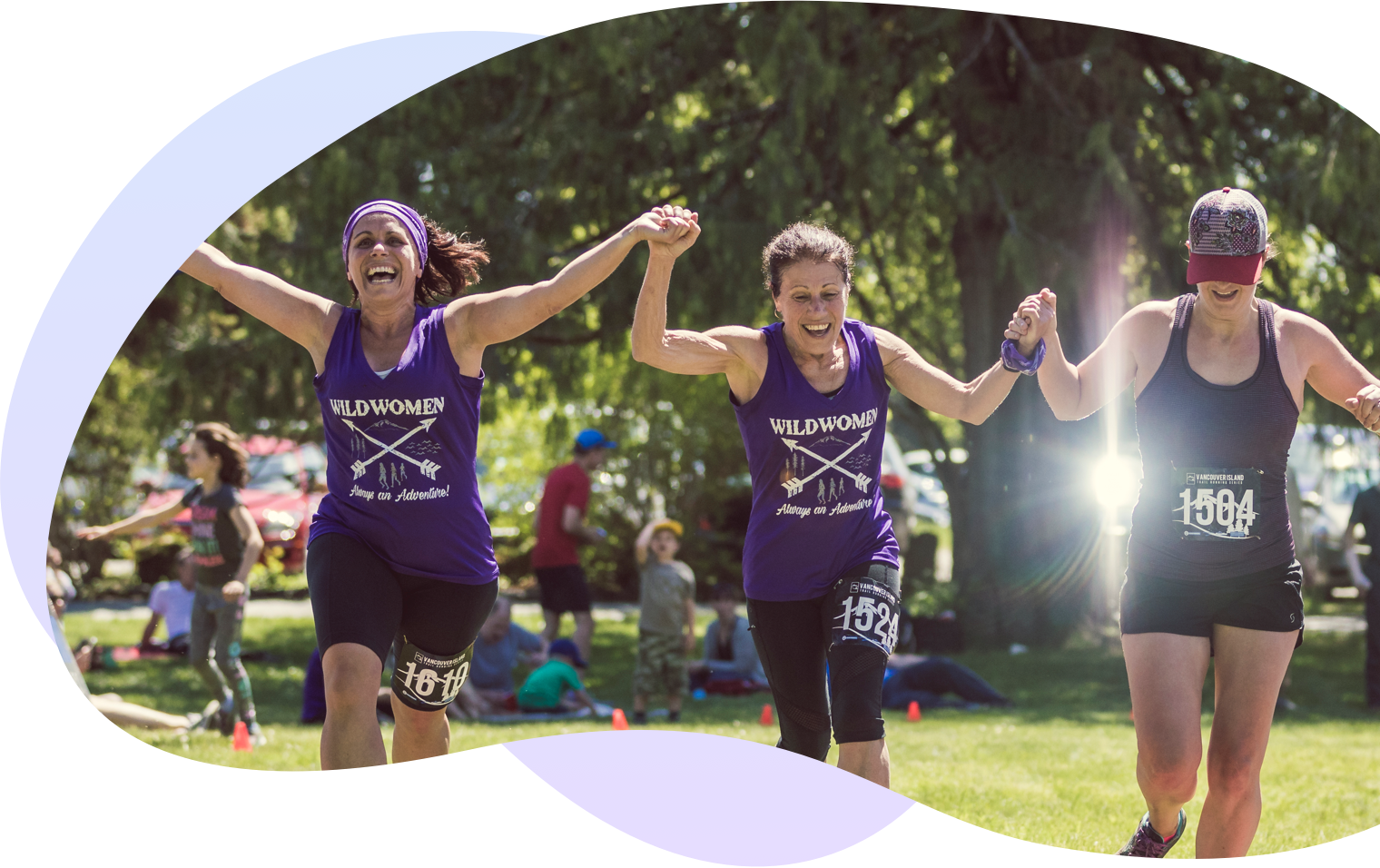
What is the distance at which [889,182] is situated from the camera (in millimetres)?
10633

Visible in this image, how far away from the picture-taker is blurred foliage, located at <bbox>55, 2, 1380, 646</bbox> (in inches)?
426

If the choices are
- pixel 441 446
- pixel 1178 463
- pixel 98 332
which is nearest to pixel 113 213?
pixel 98 332

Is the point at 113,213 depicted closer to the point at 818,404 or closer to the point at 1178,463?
the point at 818,404

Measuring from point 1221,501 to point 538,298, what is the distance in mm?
2397

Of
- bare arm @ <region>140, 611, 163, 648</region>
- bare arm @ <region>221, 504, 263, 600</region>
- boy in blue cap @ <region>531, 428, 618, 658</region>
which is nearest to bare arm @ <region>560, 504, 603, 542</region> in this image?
boy in blue cap @ <region>531, 428, 618, 658</region>

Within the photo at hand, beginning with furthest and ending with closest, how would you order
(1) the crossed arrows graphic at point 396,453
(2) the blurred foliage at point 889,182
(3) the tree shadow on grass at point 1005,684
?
1. (2) the blurred foliage at point 889,182
2. (3) the tree shadow on grass at point 1005,684
3. (1) the crossed arrows graphic at point 396,453

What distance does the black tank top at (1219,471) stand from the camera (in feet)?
14.5

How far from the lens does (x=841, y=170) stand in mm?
11219

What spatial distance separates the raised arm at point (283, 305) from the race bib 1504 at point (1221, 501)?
9.88 feet

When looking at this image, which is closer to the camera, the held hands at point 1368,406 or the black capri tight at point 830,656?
the held hands at point 1368,406

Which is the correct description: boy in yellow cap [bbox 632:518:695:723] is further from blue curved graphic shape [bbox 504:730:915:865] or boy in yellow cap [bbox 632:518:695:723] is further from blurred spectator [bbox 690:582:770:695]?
blue curved graphic shape [bbox 504:730:915:865]

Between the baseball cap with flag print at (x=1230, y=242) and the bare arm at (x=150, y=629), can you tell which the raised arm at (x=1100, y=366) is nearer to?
the baseball cap with flag print at (x=1230, y=242)

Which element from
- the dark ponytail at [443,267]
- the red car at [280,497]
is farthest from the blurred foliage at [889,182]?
the dark ponytail at [443,267]

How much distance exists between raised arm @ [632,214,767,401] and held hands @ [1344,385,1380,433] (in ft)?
6.35
